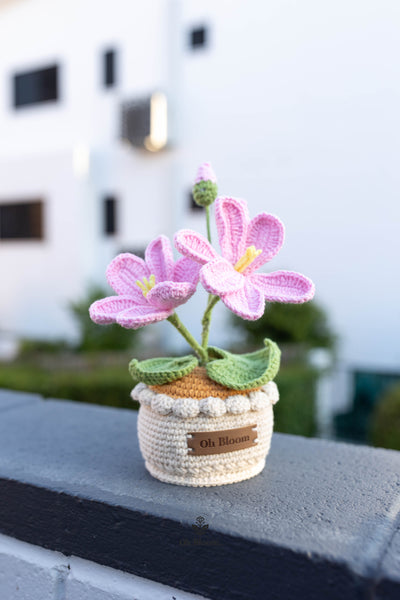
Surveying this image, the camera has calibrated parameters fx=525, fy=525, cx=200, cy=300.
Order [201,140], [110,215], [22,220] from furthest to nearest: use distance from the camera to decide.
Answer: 1. [22,220]
2. [110,215]
3. [201,140]

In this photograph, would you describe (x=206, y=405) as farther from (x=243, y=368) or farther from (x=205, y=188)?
(x=205, y=188)

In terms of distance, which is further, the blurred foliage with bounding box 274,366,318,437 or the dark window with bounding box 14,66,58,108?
the dark window with bounding box 14,66,58,108

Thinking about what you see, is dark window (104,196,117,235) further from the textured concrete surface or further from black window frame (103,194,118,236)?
the textured concrete surface

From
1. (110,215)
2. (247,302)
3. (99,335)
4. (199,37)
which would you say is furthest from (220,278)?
(110,215)

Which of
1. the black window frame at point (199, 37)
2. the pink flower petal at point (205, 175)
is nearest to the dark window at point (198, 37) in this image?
the black window frame at point (199, 37)

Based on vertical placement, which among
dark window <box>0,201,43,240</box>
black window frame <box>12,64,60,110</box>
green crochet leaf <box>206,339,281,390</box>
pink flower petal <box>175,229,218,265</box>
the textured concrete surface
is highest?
black window frame <box>12,64,60,110</box>

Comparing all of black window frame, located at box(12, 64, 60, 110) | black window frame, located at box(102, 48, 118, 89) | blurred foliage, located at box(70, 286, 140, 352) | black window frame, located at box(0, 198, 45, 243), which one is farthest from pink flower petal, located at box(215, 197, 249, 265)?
black window frame, located at box(12, 64, 60, 110)

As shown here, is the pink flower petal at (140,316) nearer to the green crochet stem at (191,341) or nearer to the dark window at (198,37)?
the green crochet stem at (191,341)

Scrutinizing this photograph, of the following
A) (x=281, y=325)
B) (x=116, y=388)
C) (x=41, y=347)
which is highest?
(x=281, y=325)
